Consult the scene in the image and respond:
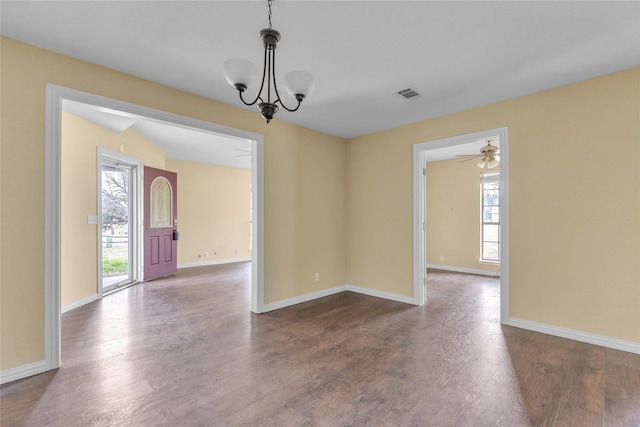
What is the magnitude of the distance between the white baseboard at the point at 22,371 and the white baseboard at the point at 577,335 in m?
4.41

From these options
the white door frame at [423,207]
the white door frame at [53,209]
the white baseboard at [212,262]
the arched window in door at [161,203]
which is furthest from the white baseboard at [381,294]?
the white baseboard at [212,262]

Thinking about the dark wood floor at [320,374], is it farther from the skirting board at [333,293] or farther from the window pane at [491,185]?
the window pane at [491,185]

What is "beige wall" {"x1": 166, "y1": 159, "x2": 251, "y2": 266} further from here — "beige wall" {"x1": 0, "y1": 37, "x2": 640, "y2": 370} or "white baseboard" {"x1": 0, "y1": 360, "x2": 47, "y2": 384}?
"white baseboard" {"x1": 0, "y1": 360, "x2": 47, "y2": 384}

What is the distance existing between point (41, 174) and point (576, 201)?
482 centimetres

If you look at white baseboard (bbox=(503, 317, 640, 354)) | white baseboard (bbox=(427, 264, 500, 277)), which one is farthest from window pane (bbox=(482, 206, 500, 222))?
white baseboard (bbox=(503, 317, 640, 354))

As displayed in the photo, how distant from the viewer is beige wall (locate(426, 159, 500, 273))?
6.51 meters

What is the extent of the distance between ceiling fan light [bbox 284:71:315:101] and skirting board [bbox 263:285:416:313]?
9.16 feet

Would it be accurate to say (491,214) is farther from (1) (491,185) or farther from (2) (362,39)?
(2) (362,39)

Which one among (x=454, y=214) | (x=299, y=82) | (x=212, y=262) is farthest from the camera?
(x=212, y=262)

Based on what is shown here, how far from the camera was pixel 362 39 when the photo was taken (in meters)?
2.22

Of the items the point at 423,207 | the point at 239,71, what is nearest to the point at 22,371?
the point at 239,71

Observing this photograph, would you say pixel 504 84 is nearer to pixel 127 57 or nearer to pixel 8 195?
pixel 127 57

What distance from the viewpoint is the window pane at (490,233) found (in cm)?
629

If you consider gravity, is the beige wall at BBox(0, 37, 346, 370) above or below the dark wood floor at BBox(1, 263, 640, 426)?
above
